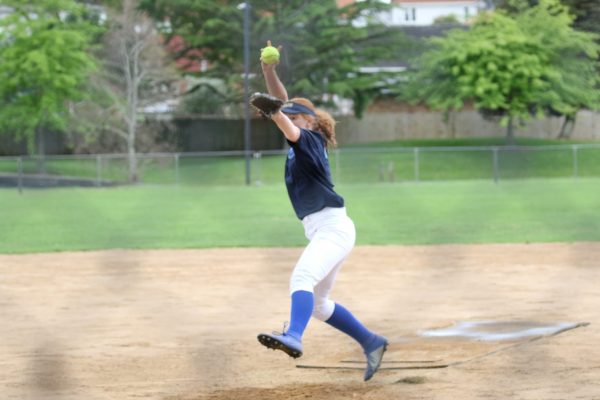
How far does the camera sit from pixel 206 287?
12.4m

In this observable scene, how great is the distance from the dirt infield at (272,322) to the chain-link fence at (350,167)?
21259mm

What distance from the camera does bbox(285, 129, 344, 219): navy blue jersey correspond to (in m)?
6.79

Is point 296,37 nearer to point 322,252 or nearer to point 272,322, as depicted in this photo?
point 272,322

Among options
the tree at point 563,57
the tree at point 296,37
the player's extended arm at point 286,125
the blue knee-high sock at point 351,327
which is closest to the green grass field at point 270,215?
the tree at point 563,57

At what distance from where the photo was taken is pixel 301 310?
6746 millimetres

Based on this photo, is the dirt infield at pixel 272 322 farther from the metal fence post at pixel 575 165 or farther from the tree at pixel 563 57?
the tree at pixel 563 57

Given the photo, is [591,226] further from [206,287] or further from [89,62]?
[89,62]

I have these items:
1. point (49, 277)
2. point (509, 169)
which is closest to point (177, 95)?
point (509, 169)

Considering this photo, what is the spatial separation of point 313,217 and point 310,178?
0.25 metres

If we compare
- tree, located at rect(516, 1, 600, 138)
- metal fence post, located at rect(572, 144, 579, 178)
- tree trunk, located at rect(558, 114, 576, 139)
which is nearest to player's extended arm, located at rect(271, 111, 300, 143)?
metal fence post, located at rect(572, 144, 579, 178)

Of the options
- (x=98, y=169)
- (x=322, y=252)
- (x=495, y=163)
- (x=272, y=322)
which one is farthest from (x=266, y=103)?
(x=98, y=169)

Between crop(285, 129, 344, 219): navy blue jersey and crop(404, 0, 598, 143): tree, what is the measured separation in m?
36.4

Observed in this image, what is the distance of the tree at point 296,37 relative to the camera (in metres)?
47.9

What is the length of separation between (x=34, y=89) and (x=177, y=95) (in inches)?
326
